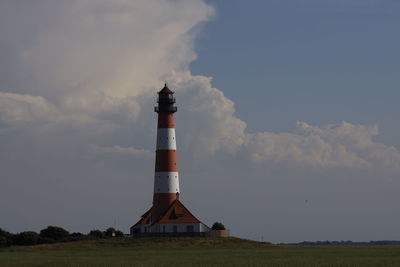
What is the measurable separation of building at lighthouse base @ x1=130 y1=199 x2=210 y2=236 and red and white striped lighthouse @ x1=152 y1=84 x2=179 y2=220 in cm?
87

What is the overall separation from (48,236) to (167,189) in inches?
834

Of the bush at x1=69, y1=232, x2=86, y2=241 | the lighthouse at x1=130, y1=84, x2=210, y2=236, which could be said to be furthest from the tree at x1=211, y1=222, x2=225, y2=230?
the bush at x1=69, y1=232, x2=86, y2=241

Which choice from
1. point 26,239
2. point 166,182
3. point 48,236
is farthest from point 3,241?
point 166,182

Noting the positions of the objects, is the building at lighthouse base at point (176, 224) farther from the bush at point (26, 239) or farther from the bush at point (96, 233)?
the bush at point (26, 239)

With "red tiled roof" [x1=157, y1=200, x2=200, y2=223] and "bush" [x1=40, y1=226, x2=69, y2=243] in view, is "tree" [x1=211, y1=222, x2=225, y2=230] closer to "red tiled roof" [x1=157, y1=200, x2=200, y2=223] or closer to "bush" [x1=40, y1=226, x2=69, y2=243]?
"red tiled roof" [x1=157, y1=200, x2=200, y2=223]

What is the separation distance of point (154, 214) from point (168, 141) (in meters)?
10.3

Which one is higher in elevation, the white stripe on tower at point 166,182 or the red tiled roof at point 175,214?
the white stripe on tower at point 166,182

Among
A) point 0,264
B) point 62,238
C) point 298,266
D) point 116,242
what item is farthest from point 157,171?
point 298,266

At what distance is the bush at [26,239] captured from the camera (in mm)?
100625

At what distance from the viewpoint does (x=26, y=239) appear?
101 metres

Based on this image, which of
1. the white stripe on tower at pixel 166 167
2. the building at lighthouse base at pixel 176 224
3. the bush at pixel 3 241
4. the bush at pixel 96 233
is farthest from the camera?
the bush at pixel 96 233

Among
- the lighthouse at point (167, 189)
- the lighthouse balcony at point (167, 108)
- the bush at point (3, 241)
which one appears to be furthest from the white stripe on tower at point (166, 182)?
the bush at point (3, 241)

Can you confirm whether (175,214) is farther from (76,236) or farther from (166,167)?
(76,236)

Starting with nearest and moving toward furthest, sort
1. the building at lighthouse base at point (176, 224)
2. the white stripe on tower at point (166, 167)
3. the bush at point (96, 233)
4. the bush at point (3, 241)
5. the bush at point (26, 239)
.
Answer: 1. the white stripe on tower at point (166, 167)
2. the building at lighthouse base at point (176, 224)
3. the bush at point (3, 241)
4. the bush at point (26, 239)
5. the bush at point (96, 233)
